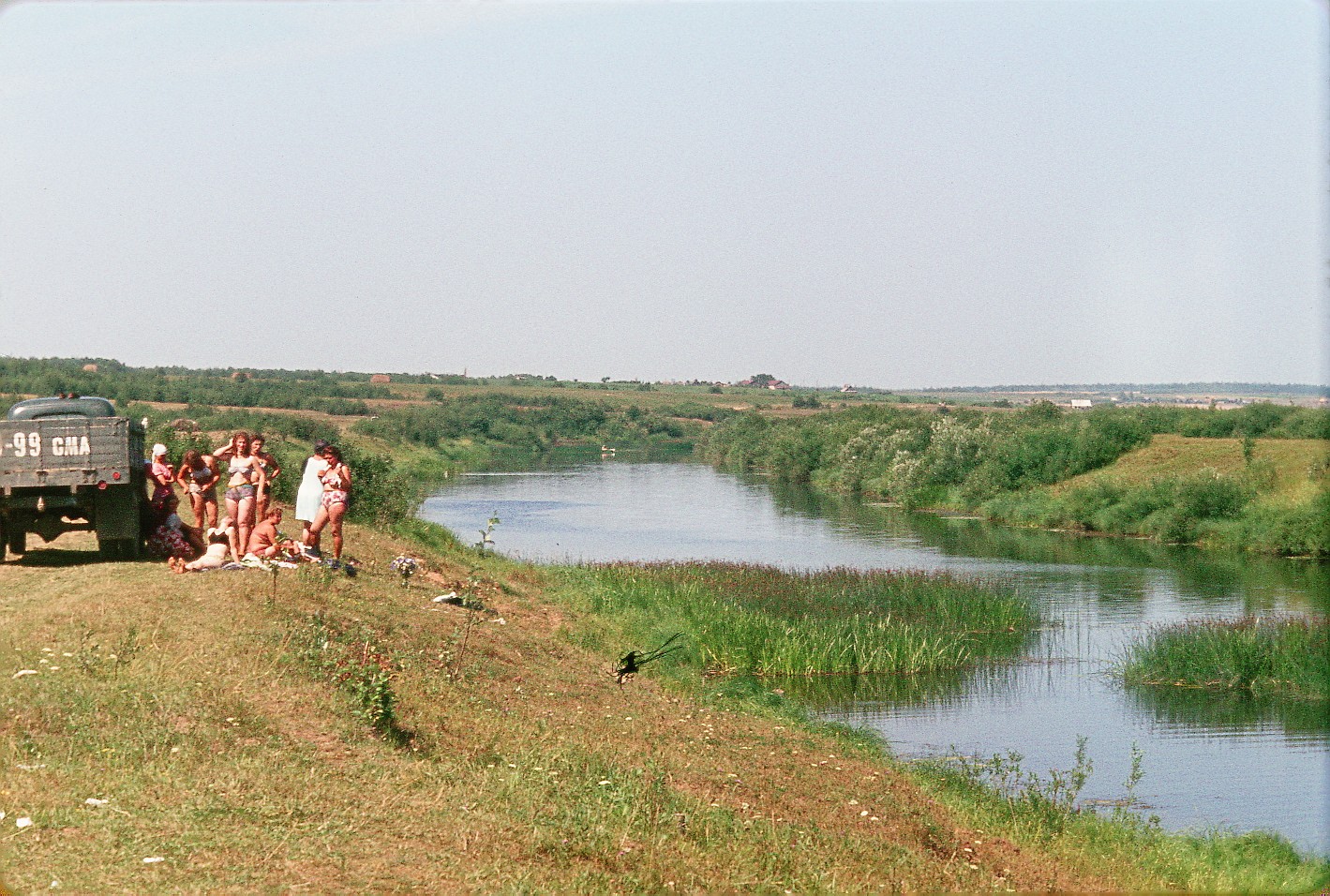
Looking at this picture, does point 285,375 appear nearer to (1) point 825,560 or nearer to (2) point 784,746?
(1) point 825,560

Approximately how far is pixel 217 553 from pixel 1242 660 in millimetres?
15809

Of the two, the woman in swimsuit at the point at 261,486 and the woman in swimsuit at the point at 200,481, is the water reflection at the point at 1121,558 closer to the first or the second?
the woman in swimsuit at the point at 261,486

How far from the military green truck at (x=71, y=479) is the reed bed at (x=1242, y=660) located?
15829mm

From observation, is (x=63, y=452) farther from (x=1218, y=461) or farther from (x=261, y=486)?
(x=1218, y=461)

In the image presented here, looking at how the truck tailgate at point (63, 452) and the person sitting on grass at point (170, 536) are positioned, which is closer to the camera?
the truck tailgate at point (63, 452)

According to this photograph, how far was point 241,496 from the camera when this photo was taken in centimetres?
1432

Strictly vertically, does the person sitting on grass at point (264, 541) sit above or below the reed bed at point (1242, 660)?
above

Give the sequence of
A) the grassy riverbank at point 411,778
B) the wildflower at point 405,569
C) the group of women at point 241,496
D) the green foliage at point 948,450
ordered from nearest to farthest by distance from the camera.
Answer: the grassy riverbank at point 411,778, the group of women at point 241,496, the wildflower at point 405,569, the green foliage at point 948,450

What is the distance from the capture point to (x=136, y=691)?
9.42 metres

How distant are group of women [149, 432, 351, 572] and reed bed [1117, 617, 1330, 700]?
1361cm

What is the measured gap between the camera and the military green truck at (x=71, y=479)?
14.2 metres

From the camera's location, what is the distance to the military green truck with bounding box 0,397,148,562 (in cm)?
1423

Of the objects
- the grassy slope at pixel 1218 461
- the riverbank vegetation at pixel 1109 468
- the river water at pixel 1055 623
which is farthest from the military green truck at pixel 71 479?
the grassy slope at pixel 1218 461

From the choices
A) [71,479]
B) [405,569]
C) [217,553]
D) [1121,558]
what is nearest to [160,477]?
[71,479]
